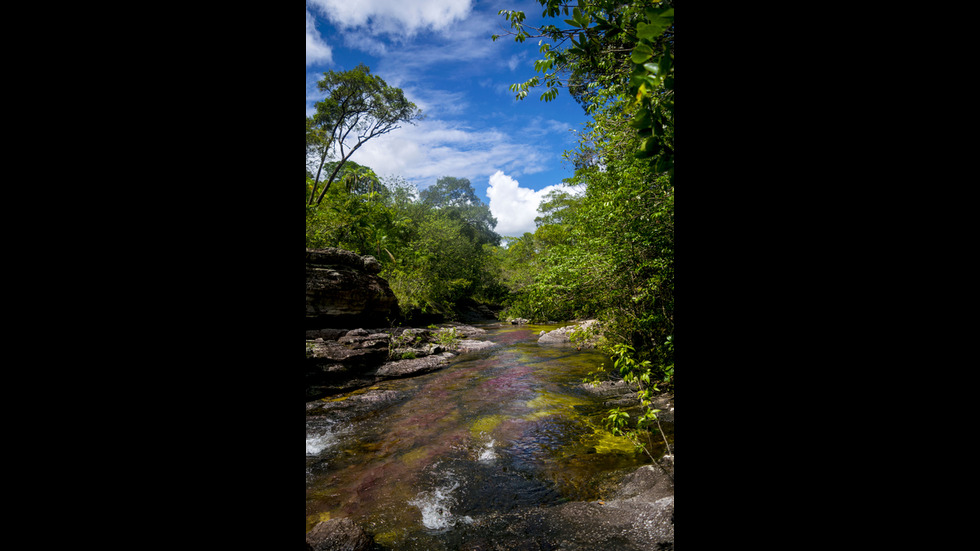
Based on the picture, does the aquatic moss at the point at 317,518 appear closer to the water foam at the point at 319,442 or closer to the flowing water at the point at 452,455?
the flowing water at the point at 452,455

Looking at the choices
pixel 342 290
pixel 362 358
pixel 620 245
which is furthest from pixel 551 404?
pixel 342 290

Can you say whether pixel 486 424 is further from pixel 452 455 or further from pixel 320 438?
pixel 320 438

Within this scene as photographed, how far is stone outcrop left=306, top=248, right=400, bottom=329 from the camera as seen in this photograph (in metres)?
11.4

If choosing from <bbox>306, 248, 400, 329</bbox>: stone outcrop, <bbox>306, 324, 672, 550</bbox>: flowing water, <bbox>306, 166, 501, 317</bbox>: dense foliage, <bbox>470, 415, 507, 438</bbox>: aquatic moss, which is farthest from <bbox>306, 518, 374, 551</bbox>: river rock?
<bbox>306, 166, 501, 317</bbox>: dense foliage

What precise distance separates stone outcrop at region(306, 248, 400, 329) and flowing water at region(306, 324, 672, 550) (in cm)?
379

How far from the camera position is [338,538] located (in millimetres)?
3221

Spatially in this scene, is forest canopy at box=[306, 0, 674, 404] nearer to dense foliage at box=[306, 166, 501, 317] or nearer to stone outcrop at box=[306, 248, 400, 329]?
dense foliage at box=[306, 166, 501, 317]

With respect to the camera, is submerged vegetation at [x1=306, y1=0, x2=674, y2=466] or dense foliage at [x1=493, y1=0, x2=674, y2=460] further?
dense foliage at [x1=493, y1=0, x2=674, y2=460]
